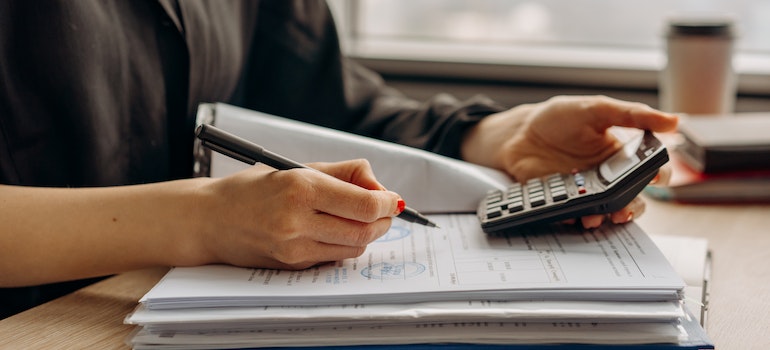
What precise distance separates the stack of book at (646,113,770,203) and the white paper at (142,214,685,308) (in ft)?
1.05

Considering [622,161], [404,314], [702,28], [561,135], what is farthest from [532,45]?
[404,314]

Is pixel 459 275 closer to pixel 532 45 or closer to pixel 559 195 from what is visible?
pixel 559 195

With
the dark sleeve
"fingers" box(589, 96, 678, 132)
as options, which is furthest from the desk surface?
the dark sleeve

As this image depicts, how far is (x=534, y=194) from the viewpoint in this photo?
717mm

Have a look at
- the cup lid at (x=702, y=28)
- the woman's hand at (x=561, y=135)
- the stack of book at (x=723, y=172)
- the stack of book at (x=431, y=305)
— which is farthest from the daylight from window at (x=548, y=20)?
the stack of book at (x=431, y=305)

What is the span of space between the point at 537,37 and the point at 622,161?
3.03 ft

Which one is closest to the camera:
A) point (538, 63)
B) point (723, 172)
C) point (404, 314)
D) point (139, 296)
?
point (404, 314)

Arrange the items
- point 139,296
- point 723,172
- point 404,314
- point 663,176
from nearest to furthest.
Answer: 1. point 404,314
2. point 139,296
3. point 663,176
4. point 723,172

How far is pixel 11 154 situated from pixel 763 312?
0.63m

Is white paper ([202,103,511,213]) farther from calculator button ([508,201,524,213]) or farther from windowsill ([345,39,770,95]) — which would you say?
windowsill ([345,39,770,95])

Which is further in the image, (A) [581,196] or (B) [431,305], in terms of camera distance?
(A) [581,196]

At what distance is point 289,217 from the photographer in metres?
0.57

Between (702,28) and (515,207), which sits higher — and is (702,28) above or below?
above

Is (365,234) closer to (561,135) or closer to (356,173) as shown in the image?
(356,173)
